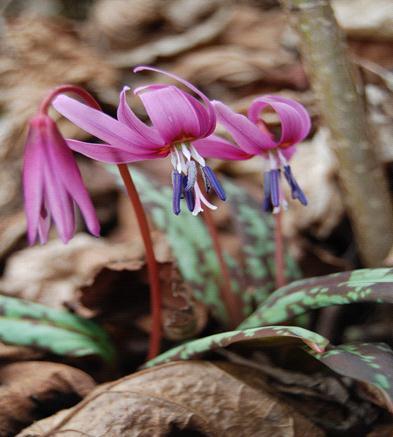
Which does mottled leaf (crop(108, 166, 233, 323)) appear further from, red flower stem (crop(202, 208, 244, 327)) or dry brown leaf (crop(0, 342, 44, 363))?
dry brown leaf (crop(0, 342, 44, 363))

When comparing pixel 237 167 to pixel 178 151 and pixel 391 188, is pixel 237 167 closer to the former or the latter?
pixel 391 188

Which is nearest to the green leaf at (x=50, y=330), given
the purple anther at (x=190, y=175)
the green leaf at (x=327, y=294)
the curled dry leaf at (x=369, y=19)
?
the green leaf at (x=327, y=294)

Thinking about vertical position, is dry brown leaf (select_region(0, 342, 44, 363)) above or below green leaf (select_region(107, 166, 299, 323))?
below

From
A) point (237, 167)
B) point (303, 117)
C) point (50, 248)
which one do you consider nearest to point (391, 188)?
point (237, 167)

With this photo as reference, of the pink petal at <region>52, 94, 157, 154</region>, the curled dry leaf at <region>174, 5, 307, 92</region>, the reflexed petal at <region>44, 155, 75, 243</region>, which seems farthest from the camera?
the curled dry leaf at <region>174, 5, 307, 92</region>

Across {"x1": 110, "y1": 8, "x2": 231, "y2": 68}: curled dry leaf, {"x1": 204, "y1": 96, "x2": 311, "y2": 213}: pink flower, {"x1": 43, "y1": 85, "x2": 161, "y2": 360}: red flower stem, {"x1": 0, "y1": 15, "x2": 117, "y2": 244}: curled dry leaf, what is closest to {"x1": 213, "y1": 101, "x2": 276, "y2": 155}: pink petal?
{"x1": 204, "y1": 96, "x2": 311, "y2": 213}: pink flower

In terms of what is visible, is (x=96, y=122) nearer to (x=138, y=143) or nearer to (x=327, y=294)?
(x=138, y=143)

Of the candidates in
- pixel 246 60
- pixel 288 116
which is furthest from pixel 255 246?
pixel 246 60

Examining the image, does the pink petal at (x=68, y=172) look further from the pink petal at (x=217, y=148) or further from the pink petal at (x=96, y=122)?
the pink petal at (x=217, y=148)
